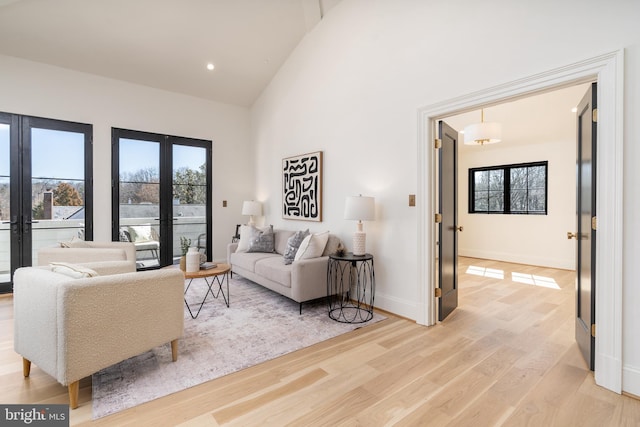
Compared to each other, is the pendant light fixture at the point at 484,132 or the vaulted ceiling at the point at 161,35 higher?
the vaulted ceiling at the point at 161,35

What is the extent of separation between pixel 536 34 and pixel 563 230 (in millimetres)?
4731

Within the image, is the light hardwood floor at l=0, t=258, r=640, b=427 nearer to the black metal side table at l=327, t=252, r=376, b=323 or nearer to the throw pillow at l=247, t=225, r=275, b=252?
the black metal side table at l=327, t=252, r=376, b=323

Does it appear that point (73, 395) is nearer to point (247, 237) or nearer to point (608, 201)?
point (247, 237)

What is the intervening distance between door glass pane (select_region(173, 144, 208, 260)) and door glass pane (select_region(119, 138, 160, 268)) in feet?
0.98

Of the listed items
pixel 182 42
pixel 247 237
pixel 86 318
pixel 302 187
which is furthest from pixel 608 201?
pixel 182 42

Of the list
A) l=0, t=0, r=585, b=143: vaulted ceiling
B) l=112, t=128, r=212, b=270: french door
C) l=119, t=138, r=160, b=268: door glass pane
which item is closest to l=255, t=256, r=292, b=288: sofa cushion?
l=112, t=128, r=212, b=270: french door

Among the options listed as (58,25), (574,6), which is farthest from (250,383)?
(58,25)

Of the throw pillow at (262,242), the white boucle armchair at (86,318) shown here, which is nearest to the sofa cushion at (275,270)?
the throw pillow at (262,242)

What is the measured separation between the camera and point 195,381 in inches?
83.0

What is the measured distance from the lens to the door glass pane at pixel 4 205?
4.13 m

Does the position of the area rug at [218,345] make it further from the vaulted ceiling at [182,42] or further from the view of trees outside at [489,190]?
the view of trees outside at [489,190]

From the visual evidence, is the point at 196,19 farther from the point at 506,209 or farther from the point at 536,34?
the point at 506,209

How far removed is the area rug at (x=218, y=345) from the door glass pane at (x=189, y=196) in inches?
73.8

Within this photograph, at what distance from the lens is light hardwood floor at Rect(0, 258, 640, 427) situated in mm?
1762
